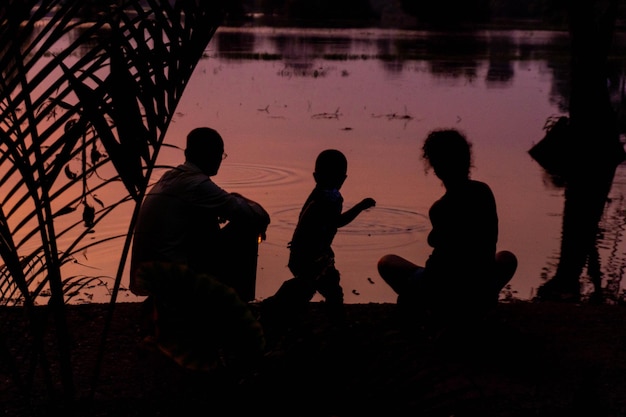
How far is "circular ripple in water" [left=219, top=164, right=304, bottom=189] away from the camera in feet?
40.2

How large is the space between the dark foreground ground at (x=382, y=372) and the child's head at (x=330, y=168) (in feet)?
2.54

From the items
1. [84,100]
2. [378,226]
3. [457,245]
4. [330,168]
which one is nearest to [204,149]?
[330,168]

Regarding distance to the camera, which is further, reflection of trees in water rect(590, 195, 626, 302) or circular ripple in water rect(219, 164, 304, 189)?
circular ripple in water rect(219, 164, 304, 189)

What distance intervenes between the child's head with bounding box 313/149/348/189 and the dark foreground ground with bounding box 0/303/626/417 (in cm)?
77

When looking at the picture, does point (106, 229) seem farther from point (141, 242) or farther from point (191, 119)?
point (191, 119)

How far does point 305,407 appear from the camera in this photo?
139 inches

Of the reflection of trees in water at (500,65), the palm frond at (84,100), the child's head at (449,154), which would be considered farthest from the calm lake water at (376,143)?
the palm frond at (84,100)

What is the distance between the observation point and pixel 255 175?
502 inches

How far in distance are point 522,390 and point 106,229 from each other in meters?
5.31

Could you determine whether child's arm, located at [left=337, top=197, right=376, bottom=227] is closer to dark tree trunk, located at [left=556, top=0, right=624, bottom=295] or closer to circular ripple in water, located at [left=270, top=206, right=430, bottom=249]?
circular ripple in water, located at [left=270, top=206, right=430, bottom=249]

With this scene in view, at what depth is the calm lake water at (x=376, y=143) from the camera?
9.16m

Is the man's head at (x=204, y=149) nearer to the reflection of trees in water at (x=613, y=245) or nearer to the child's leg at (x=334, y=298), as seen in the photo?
the child's leg at (x=334, y=298)

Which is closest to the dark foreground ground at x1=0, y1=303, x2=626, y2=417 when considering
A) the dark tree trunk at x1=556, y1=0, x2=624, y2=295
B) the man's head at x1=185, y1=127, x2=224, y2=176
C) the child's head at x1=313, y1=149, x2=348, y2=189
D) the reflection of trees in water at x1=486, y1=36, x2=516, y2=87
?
the child's head at x1=313, y1=149, x2=348, y2=189

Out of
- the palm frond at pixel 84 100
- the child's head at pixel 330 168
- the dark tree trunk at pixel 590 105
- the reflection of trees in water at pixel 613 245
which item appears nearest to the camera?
the palm frond at pixel 84 100
